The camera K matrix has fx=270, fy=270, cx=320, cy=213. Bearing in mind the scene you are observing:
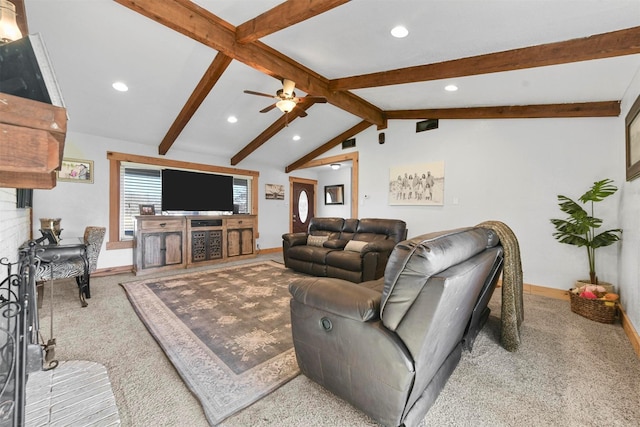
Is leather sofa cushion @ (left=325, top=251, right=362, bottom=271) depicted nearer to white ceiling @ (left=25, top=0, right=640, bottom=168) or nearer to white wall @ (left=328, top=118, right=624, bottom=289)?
white wall @ (left=328, top=118, right=624, bottom=289)

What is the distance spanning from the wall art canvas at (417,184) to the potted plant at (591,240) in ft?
5.57

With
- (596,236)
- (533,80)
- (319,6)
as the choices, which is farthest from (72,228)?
(596,236)

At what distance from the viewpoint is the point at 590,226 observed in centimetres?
302

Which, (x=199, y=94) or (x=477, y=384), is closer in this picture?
(x=477, y=384)

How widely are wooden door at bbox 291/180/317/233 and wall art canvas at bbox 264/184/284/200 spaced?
1.58 ft

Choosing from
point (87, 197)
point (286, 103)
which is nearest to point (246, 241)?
point (87, 197)

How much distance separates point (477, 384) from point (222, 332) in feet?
6.61

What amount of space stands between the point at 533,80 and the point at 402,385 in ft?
11.6

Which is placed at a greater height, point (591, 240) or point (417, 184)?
point (417, 184)

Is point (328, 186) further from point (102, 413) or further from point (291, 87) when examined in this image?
point (102, 413)

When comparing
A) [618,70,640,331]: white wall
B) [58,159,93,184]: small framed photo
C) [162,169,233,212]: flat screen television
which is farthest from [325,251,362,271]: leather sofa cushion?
[58,159,93,184]: small framed photo

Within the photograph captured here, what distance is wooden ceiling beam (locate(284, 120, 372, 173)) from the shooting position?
5844mm

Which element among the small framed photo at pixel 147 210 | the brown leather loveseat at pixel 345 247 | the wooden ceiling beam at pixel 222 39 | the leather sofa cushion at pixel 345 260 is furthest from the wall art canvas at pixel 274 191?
the leather sofa cushion at pixel 345 260

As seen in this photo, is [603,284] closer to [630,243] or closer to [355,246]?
[630,243]
